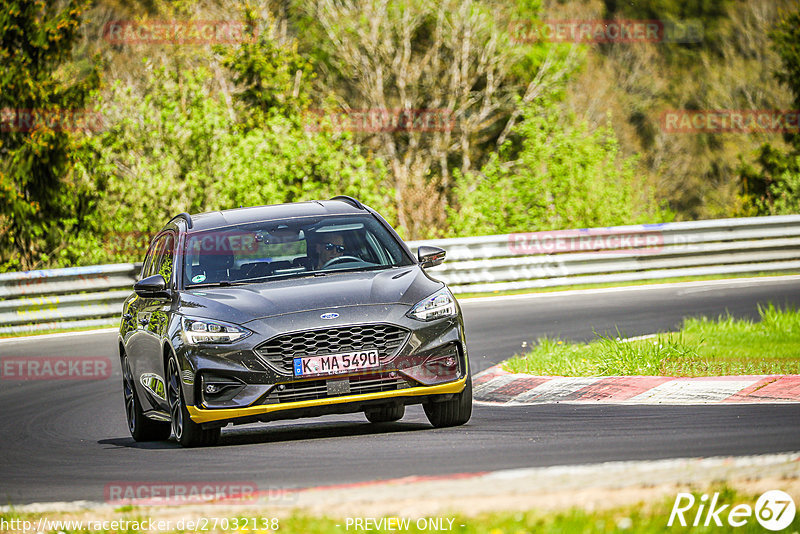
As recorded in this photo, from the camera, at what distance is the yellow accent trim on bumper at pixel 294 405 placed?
852 centimetres

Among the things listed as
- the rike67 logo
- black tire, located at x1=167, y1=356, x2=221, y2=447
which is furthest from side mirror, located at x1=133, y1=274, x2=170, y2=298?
the rike67 logo

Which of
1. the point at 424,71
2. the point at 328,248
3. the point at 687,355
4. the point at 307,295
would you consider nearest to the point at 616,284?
the point at 687,355

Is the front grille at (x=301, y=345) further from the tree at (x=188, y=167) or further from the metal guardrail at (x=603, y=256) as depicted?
the tree at (x=188, y=167)

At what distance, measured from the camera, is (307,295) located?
882 centimetres

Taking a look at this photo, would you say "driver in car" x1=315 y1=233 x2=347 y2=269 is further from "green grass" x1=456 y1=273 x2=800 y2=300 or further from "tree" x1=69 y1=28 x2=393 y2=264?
"tree" x1=69 y1=28 x2=393 y2=264

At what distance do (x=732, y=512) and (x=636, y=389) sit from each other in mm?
5224

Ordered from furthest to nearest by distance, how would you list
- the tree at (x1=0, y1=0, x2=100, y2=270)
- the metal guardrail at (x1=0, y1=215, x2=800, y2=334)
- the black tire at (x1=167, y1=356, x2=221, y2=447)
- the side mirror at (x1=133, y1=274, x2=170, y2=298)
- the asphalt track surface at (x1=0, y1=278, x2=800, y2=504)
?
the tree at (x1=0, y1=0, x2=100, y2=270)
the metal guardrail at (x1=0, y1=215, x2=800, y2=334)
the side mirror at (x1=133, y1=274, x2=170, y2=298)
the black tire at (x1=167, y1=356, x2=221, y2=447)
the asphalt track surface at (x1=0, y1=278, x2=800, y2=504)

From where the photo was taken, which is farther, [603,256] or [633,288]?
[603,256]

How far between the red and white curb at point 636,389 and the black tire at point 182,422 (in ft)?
9.92

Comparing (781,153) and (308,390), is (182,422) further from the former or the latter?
(781,153)

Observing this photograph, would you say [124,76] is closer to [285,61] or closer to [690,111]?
[285,61]

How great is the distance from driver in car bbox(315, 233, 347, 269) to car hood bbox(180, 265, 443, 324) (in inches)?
14.8

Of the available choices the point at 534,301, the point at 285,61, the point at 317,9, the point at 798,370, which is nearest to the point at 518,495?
the point at 798,370

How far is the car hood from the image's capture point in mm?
8680
